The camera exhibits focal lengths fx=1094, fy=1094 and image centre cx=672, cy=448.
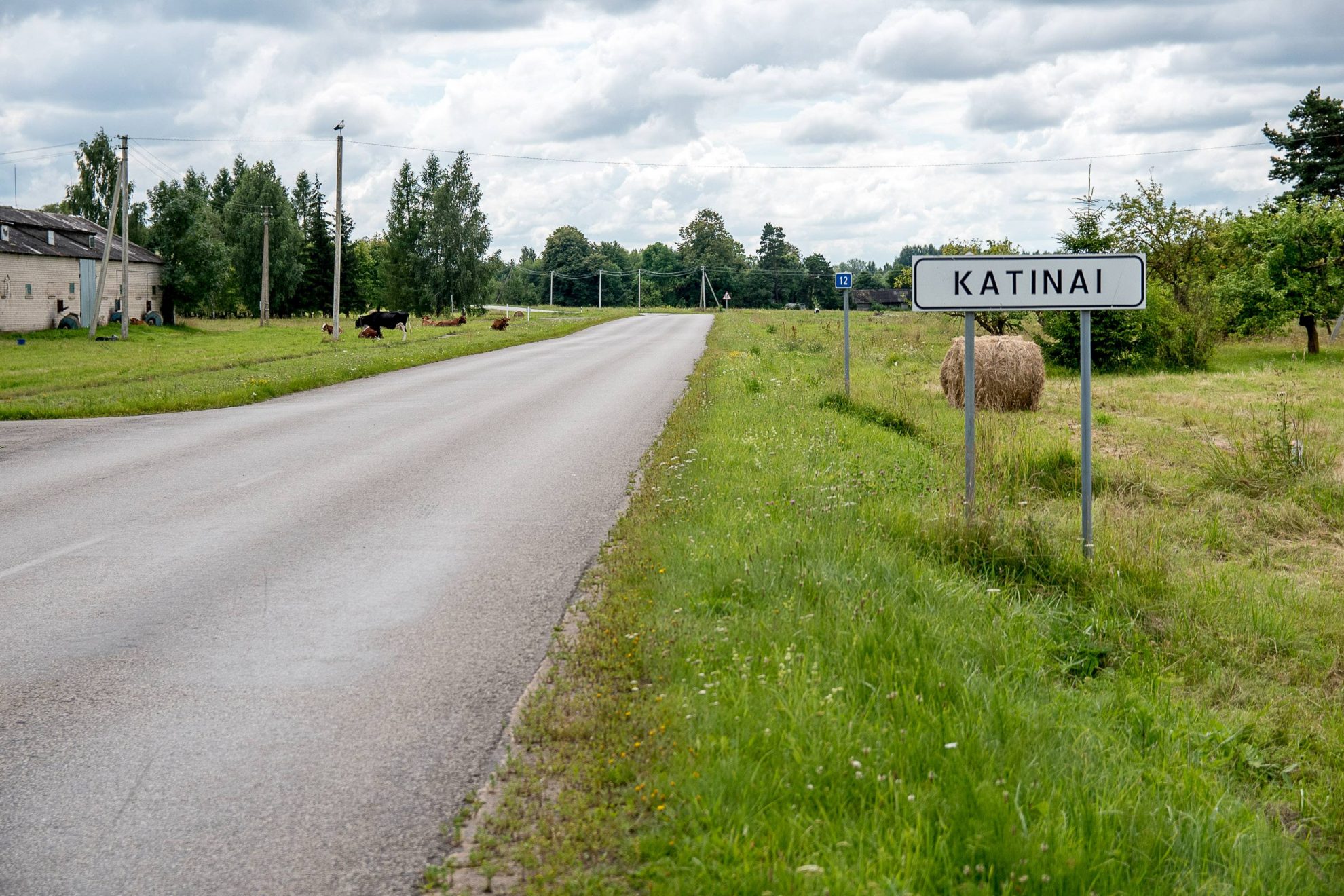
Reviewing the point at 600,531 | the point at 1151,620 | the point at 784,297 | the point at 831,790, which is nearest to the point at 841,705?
the point at 831,790

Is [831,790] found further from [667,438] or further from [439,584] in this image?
[667,438]

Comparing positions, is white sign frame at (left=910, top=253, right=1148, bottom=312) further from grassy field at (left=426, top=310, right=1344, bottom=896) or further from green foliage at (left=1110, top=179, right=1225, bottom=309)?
green foliage at (left=1110, top=179, right=1225, bottom=309)

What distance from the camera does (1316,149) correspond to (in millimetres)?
49344

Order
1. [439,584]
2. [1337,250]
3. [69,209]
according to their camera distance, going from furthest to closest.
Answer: [69,209], [1337,250], [439,584]

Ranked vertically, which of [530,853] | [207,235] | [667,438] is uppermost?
[207,235]

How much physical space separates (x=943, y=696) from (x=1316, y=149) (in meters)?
54.7

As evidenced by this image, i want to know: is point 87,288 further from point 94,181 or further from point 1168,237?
point 1168,237

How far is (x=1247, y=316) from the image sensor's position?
90.5 ft

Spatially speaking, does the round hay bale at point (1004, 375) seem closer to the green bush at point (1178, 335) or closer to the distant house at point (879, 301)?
the green bush at point (1178, 335)

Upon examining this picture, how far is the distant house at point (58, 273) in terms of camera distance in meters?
52.6

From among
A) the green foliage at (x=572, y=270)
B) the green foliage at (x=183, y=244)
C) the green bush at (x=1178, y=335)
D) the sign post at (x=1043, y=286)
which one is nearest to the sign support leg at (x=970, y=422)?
the sign post at (x=1043, y=286)

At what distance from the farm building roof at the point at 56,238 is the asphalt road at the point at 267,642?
48657 millimetres

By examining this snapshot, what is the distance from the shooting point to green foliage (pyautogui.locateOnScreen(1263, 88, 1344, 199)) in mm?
48219

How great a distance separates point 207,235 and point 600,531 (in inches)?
2695
